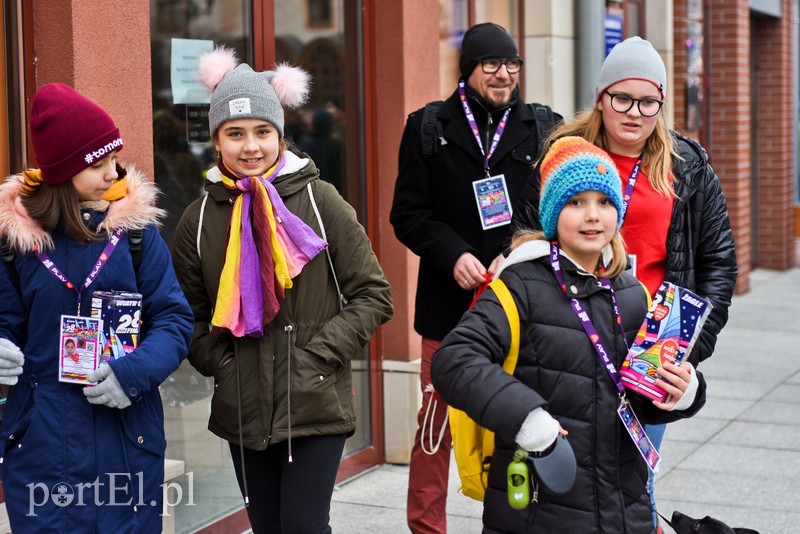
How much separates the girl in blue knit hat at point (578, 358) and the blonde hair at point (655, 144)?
31.0 inches

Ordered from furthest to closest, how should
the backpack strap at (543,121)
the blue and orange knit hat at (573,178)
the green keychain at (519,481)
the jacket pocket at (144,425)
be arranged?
1. the backpack strap at (543,121)
2. the jacket pocket at (144,425)
3. the blue and orange knit hat at (573,178)
4. the green keychain at (519,481)

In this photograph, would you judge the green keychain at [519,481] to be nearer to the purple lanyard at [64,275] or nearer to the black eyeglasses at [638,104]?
the purple lanyard at [64,275]

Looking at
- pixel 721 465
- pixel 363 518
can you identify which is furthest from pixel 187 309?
pixel 721 465

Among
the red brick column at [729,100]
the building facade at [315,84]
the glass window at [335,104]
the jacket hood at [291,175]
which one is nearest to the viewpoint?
the jacket hood at [291,175]

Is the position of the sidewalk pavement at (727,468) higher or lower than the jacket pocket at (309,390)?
lower

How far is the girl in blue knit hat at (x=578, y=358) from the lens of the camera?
326 centimetres

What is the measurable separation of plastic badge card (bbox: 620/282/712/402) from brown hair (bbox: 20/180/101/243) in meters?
Answer: 1.55

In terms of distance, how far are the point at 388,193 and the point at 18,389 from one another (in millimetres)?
3270

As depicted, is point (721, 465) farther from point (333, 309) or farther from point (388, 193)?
point (333, 309)

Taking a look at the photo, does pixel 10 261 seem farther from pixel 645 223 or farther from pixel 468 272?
pixel 645 223

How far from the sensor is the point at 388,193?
21.7 feet

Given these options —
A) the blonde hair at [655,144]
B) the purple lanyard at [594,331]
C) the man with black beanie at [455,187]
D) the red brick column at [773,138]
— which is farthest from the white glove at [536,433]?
the red brick column at [773,138]

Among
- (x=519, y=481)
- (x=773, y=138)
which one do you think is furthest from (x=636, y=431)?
(x=773, y=138)

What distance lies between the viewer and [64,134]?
354 centimetres
